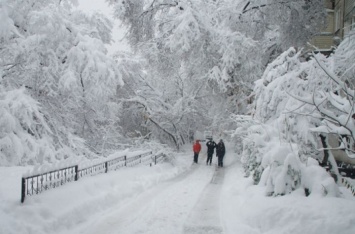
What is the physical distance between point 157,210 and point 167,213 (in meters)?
0.39

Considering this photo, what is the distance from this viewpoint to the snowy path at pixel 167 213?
25.9ft

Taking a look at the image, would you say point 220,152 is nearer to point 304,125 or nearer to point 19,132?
point 19,132

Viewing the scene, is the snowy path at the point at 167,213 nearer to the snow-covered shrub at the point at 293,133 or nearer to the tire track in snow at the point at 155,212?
the tire track in snow at the point at 155,212

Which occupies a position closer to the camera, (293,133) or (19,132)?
(293,133)

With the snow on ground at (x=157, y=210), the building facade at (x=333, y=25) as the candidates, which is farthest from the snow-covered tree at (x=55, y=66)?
the building facade at (x=333, y=25)

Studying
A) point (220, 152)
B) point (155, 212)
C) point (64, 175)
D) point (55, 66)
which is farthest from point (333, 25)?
point (64, 175)

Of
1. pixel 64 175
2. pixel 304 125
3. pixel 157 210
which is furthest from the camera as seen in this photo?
pixel 64 175

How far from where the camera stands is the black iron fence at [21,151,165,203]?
8006 millimetres

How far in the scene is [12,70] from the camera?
47.0 ft

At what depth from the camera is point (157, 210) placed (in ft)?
31.1

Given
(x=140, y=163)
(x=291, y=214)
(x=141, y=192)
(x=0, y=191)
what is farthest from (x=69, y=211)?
(x=140, y=163)

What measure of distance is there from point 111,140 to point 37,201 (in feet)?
42.4

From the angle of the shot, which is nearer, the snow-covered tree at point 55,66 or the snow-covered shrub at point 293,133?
the snow-covered shrub at point 293,133

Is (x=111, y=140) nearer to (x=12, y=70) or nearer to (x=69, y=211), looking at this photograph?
(x=12, y=70)
